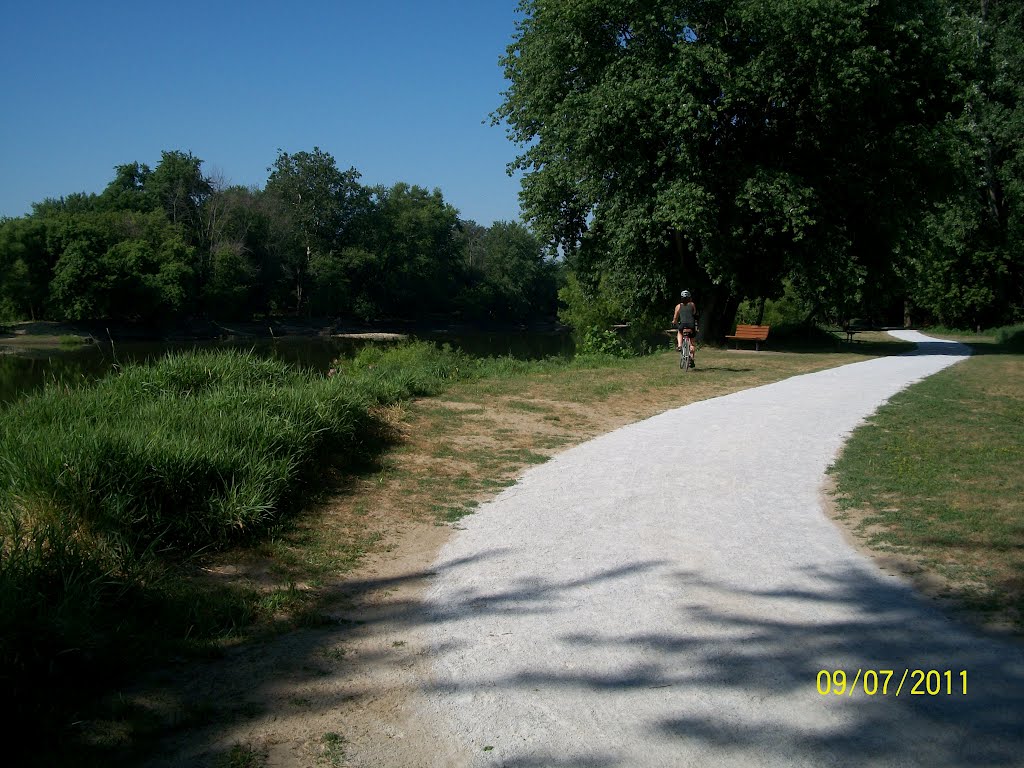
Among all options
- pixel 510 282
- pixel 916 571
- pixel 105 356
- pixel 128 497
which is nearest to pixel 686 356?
pixel 916 571

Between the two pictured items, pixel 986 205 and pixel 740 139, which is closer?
pixel 740 139

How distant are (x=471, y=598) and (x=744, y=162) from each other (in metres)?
23.8

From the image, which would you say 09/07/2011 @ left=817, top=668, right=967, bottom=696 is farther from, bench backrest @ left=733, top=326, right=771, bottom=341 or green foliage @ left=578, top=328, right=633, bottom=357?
bench backrest @ left=733, top=326, right=771, bottom=341

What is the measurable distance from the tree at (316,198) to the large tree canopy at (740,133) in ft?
184

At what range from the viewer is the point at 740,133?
88.1ft

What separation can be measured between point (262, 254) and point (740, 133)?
56.4 meters

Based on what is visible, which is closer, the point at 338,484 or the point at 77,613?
the point at 77,613

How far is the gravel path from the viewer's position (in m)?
3.32

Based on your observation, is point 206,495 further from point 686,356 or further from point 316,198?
point 316,198

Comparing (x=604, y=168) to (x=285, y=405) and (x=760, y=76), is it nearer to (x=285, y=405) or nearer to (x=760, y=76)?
(x=760, y=76)

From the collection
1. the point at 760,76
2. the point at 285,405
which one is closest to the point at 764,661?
the point at 285,405

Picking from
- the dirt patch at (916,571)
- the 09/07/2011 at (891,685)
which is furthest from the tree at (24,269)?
the 09/07/2011 at (891,685)

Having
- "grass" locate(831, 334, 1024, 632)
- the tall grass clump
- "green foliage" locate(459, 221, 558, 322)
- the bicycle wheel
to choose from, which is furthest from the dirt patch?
"green foliage" locate(459, 221, 558, 322)

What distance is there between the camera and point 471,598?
5.05 m
